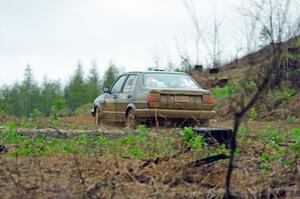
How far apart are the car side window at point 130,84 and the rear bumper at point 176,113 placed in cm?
96

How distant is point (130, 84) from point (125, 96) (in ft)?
1.00

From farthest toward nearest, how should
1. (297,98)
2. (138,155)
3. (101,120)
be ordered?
(297,98), (101,120), (138,155)

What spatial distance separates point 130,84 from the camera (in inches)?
553

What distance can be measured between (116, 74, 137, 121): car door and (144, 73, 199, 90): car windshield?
42cm

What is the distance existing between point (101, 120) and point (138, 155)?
846 centimetres

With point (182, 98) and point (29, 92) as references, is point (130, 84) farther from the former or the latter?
Answer: point (29, 92)

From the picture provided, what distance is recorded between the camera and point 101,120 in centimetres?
1488

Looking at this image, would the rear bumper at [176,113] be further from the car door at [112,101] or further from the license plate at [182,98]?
the car door at [112,101]

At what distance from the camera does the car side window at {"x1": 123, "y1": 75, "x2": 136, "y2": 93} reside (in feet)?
45.5

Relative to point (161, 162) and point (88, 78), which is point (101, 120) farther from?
point (88, 78)

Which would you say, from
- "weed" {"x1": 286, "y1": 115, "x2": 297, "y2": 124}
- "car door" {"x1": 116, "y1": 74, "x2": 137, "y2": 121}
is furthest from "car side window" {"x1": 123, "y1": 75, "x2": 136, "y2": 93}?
"weed" {"x1": 286, "y1": 115, "x2": 297, "y2": 124}

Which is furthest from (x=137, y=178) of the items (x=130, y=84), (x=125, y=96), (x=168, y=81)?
(x=130, y=84)

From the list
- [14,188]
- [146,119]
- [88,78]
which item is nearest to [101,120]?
[146,119]

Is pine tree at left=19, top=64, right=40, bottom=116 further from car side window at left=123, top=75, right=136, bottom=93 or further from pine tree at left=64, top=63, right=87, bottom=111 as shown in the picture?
car side window at left=123, top=75, right=136, bottom=93
